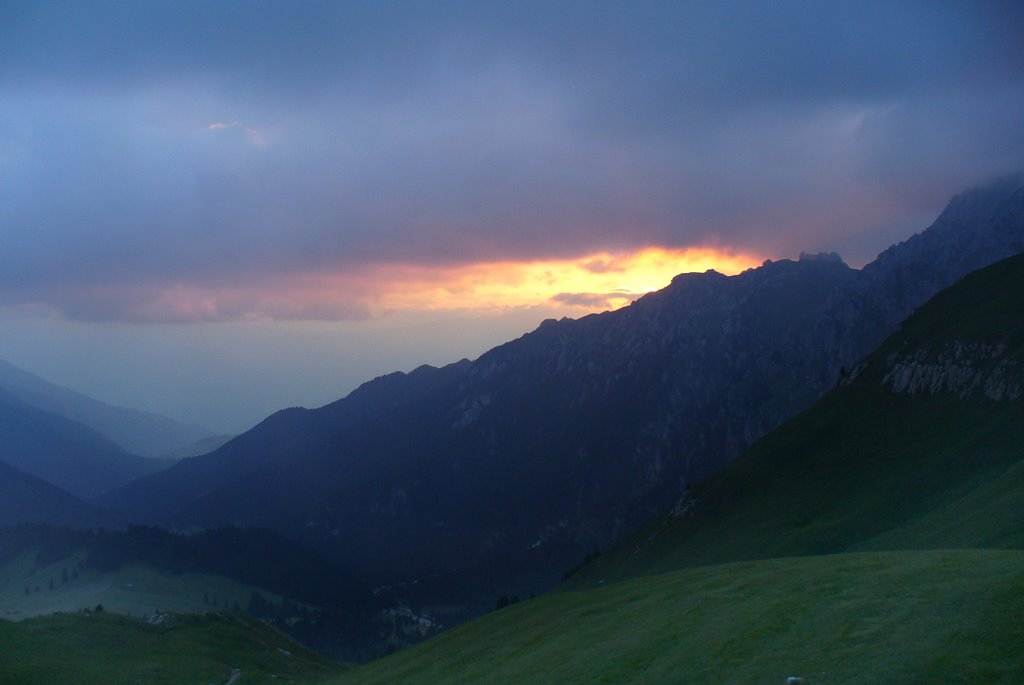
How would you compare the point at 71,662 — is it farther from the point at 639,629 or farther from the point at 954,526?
the point at 954,526

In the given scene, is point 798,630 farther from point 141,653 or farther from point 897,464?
point 141,653

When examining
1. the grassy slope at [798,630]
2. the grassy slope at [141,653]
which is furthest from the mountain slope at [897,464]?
the grassy slope at [141,653]

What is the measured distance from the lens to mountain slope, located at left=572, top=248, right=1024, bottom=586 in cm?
8325

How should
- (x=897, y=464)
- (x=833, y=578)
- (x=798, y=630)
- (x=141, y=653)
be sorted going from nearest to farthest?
(x=798, y=630)
(x=833, y=578)
(x=141, y=653)
(x=897, y=464)

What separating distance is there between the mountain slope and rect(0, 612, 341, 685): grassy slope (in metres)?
60.1

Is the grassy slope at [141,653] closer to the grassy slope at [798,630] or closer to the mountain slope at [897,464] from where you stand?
the grassy slope at [798,630]

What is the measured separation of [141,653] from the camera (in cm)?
10319

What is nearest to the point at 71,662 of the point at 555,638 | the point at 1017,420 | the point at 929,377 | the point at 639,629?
the point at 555,638

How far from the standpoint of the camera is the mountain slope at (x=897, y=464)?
83250 millimetres

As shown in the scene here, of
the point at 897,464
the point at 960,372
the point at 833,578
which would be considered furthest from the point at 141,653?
the point at 960,372

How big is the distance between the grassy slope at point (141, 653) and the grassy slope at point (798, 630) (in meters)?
46.3

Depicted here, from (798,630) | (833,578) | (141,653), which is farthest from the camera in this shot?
(141,653)

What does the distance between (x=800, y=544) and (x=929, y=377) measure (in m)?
60.4

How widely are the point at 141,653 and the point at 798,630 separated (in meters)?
96.9
